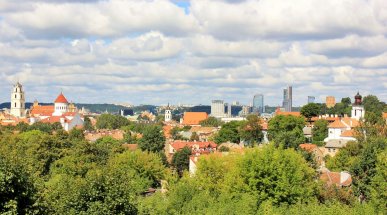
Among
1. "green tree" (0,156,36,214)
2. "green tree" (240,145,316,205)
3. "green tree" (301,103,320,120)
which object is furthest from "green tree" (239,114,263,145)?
"green tree" (0,156,36,214)

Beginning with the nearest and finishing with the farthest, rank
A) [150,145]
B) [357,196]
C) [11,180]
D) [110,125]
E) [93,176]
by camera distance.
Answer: [11,180] → [93,176] → [357,196] → [150,145] → [110,125]

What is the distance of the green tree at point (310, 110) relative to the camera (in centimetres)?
10498

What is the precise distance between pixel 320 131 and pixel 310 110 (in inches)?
309

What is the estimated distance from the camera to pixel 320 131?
97.9 meters

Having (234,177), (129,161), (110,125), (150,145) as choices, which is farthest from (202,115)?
(234,177)

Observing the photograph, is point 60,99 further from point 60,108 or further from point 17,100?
point 17,100

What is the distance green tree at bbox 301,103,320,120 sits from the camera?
105 meters

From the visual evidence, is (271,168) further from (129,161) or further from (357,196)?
(129,161)

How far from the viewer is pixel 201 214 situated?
100ft

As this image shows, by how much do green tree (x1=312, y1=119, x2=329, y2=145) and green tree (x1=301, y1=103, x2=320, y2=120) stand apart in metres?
5.35

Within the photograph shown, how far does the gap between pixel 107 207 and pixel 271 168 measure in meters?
18.1

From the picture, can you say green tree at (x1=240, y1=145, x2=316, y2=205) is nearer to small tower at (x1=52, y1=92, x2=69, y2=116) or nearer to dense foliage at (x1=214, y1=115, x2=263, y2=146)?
dense foliage at (x1=214, y1=115, x2=263, y2=146)

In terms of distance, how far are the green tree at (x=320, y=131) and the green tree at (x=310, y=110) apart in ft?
17.5

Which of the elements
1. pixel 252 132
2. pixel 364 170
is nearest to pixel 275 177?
pixel 364 170
